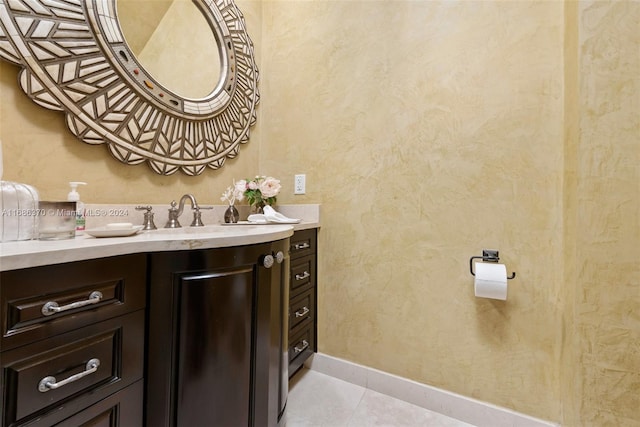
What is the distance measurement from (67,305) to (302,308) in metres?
1.03

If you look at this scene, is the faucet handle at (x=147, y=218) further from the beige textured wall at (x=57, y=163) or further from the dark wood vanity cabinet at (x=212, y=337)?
the dark wood vanity cabinet at (x=212, y=337)

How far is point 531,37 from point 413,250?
1030 millimetres

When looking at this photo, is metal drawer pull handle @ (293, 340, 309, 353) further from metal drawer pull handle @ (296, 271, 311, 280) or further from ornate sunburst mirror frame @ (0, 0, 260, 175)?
ornate sunburst mirror frame @ (0, 0, 260, 175)

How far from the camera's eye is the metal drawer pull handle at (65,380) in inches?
20.6

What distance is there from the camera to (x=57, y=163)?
92 cm

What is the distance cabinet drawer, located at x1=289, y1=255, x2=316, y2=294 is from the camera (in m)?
1.36

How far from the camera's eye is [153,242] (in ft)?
2.27

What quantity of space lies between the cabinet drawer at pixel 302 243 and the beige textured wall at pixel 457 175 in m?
0.07

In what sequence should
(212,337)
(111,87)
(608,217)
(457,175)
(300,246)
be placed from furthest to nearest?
(300,246)
(457,175)
(111,87)
(608,217)
(212,337)

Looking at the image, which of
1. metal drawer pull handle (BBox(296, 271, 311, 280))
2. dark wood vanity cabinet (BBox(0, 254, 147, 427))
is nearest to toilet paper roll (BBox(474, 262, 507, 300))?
metal drawer pull handle (BBox(296, 271, 311, 280))

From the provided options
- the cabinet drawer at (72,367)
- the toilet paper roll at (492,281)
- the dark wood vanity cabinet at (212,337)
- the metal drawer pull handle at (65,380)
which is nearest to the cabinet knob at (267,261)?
the dark wood vanity cabinet at (212,337)

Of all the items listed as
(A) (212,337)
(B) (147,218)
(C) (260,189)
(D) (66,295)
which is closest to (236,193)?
(C) (260,189)

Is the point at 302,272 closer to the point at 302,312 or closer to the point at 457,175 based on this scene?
the point at 302,312

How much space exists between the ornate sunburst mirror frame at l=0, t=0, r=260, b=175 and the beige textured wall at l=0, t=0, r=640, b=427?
0.06m
